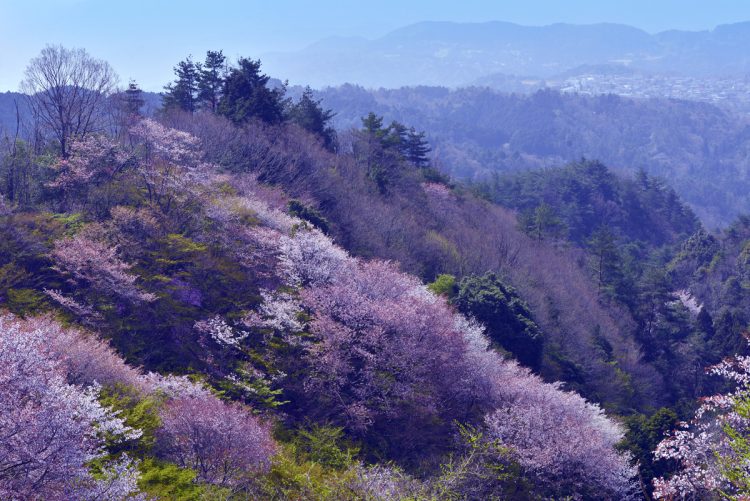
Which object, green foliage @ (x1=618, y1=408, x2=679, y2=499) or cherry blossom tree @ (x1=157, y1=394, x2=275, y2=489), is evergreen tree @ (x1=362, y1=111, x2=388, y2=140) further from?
cherry blossom tree @ (x1=157, y1=394, x2=275, y2=489)

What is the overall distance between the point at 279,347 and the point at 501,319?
10805 millimetres

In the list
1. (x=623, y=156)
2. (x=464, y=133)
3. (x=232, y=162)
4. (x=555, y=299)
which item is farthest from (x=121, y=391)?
(x=623, y=156)

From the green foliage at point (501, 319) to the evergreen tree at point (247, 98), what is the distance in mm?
13104

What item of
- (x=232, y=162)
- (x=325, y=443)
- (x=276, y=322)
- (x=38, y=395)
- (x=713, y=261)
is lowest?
(x=713, y=261)

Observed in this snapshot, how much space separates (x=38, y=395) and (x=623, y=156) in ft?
620

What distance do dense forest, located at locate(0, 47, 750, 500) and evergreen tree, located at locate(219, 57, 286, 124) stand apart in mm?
106

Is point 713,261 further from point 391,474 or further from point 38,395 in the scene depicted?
point 38,395

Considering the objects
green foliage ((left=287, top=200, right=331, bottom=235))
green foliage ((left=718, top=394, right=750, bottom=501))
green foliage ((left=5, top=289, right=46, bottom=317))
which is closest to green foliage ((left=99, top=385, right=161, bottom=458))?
green foliage ((left=5, top=289, right=46, bottom=317))

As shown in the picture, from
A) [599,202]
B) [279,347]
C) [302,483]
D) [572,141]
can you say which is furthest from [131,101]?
[572,141]

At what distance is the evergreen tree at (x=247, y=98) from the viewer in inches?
1286

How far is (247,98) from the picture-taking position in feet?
110

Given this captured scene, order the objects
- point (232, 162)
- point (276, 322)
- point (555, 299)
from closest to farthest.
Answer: point (276, 322) → point (232, 162) → point (555, 299)

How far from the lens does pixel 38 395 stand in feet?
30.6

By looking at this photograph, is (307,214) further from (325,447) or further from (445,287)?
(325,447)
